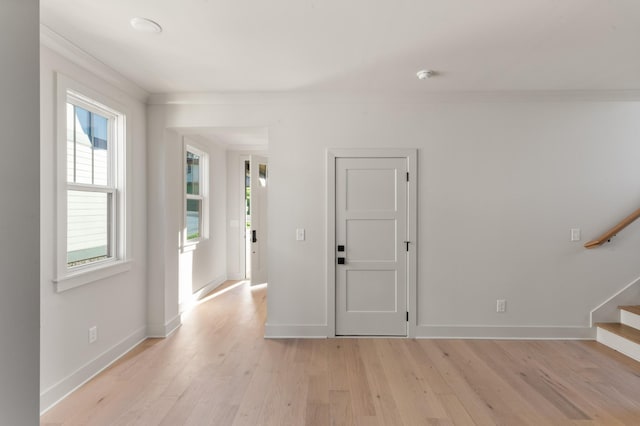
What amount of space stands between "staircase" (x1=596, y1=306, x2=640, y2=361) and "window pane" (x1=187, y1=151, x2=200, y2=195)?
17.1 ft

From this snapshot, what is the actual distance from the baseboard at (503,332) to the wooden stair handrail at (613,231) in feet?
2.94

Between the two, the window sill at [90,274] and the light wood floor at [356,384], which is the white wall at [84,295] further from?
the light wood floor at [356,384]

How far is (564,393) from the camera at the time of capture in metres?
2.44

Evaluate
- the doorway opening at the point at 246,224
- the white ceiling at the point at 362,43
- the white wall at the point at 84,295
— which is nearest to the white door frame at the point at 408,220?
the white ceiling at the point at 362,43

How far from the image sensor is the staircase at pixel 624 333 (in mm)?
3014

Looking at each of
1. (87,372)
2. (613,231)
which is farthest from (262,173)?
(613,231)

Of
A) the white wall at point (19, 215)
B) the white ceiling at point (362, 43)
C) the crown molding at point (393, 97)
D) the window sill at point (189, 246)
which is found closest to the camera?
the white wall at point (19, 215)

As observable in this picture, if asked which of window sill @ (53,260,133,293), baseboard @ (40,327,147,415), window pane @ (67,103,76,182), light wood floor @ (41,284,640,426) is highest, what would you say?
window pane @ (67,103,76,182)

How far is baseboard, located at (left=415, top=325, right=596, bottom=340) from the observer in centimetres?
342

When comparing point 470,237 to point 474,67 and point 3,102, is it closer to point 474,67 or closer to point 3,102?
point 474,67

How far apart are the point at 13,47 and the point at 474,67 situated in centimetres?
305

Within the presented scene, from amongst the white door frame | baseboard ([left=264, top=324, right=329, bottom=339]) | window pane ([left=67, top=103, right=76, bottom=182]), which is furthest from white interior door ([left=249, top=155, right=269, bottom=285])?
window pane ([left=67, top=103, right=76, bottom=182])

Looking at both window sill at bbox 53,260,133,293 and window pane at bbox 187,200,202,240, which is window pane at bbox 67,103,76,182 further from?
window pane at bbox 187,200,202,240

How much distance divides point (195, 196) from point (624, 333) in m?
5.26
